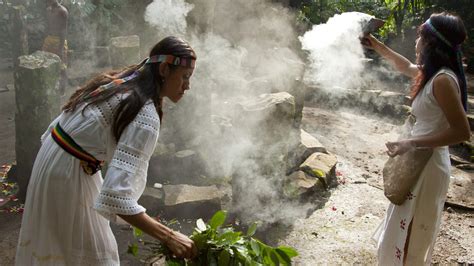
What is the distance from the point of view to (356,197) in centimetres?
542

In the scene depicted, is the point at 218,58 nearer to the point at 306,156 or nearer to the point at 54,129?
the point at 306,156

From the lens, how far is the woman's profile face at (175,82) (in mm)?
1999

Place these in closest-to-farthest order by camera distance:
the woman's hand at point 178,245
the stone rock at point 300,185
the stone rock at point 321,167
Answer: the woman's hand at point 178,245, the stone rock at point 300,185, the stone rock at point 321,167

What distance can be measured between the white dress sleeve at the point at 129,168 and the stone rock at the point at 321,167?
3831 millimetres

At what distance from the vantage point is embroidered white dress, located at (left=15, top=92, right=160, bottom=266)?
5.98ft

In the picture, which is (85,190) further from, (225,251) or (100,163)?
(225,251)

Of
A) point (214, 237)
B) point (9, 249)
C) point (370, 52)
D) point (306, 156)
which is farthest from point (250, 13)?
point (214, 237)

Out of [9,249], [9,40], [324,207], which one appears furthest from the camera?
[9,40]

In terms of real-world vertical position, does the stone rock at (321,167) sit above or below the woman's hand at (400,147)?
→ below

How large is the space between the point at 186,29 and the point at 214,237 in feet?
13.9

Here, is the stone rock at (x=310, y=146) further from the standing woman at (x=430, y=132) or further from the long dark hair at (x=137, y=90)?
the long dark hair at (x=137, y=90)

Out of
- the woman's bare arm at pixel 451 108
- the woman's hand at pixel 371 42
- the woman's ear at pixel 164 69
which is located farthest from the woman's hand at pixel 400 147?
the woman's ear at pixel 164 69

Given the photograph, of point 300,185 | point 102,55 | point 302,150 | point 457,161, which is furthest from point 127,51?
point 102,55

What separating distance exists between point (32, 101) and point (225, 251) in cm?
345
